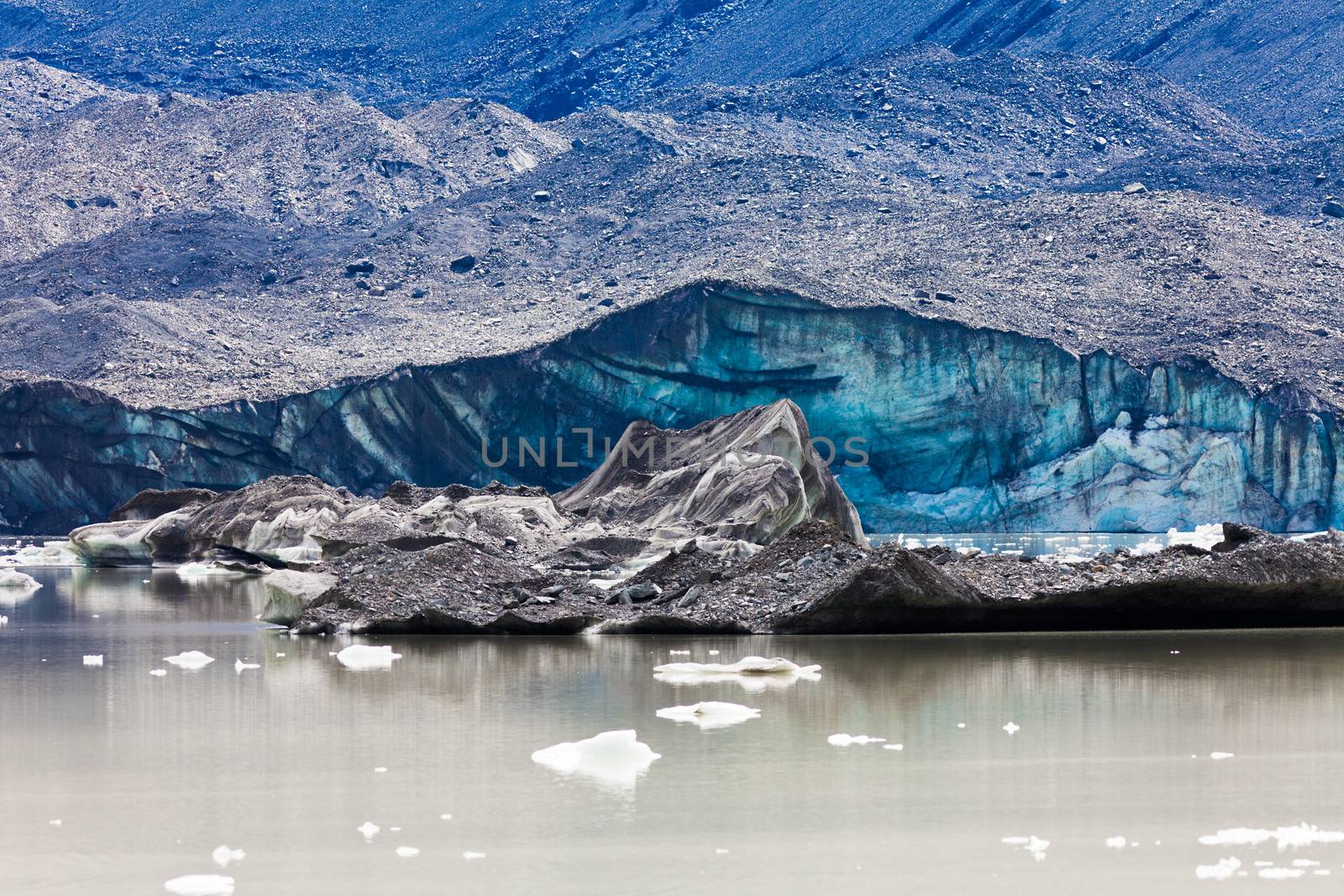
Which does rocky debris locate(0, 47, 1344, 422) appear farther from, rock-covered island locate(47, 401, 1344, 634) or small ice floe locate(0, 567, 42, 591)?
rock-covered island locate(47, 401, 1344, 634)

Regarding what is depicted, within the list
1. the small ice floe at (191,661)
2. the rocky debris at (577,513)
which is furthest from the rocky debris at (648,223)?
the small ice floe at (191,661)

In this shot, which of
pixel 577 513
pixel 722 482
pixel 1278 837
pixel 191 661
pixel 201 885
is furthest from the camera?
pixel 577 513

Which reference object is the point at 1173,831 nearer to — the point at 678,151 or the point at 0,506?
the point at 0,506

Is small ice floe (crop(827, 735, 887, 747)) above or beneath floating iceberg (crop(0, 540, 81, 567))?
beneath

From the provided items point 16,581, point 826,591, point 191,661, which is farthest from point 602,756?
point 16,581

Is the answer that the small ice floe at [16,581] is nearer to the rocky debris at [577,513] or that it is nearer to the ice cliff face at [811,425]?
the rocky debris at [577,513]

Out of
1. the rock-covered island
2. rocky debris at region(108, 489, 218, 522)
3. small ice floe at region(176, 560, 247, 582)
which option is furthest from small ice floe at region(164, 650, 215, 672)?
rocky debris at region(108, 489, 218, 522)

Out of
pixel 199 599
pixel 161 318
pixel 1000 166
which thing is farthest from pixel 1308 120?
pixel 199 599

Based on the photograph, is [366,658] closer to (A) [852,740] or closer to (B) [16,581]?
(A) [852,740]
